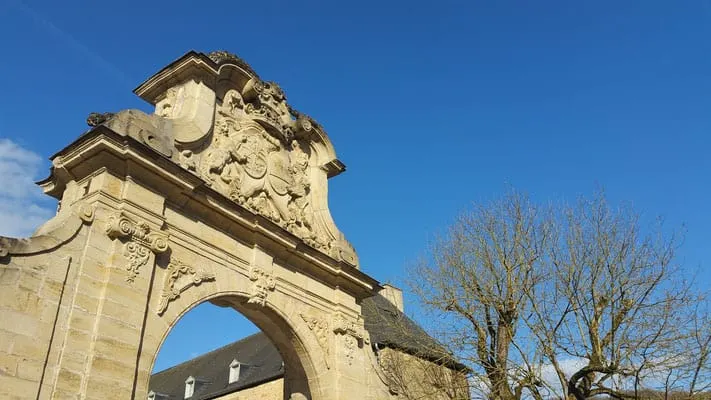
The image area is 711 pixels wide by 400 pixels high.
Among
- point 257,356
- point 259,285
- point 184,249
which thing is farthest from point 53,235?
point 257,356

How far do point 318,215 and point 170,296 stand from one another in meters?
3.53

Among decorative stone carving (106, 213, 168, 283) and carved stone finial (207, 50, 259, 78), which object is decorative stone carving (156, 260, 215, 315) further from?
carved stone finial (207, 50, 259, 78)

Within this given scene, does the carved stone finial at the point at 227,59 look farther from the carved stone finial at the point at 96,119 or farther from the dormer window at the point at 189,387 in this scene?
the dormer window at the point at 189,387

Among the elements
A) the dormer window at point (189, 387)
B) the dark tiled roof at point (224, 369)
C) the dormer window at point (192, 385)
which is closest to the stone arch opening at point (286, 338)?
the dark tiled roof at point (224, 369)

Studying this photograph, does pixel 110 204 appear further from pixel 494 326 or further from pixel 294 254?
pixel 494 326

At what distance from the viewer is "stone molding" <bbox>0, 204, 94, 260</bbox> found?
541 centimetres

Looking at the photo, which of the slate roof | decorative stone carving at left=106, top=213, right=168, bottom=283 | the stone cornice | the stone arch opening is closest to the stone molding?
decorative stone carving at left=106, top=213, right=168, bottom=283

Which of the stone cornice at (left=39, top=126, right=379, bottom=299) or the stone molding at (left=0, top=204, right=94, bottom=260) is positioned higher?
the stone cornice at (left=39, top=126, right=379, bottom=299)

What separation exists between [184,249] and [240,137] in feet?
Answer: 7.11

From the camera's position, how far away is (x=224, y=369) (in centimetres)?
1916

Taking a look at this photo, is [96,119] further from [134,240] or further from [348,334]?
[348,334]

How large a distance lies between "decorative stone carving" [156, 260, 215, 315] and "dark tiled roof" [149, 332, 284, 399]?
8334mm

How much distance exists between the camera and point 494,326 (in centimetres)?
918

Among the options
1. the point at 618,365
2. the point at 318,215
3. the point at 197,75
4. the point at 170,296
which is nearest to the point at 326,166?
the point at 318,215
